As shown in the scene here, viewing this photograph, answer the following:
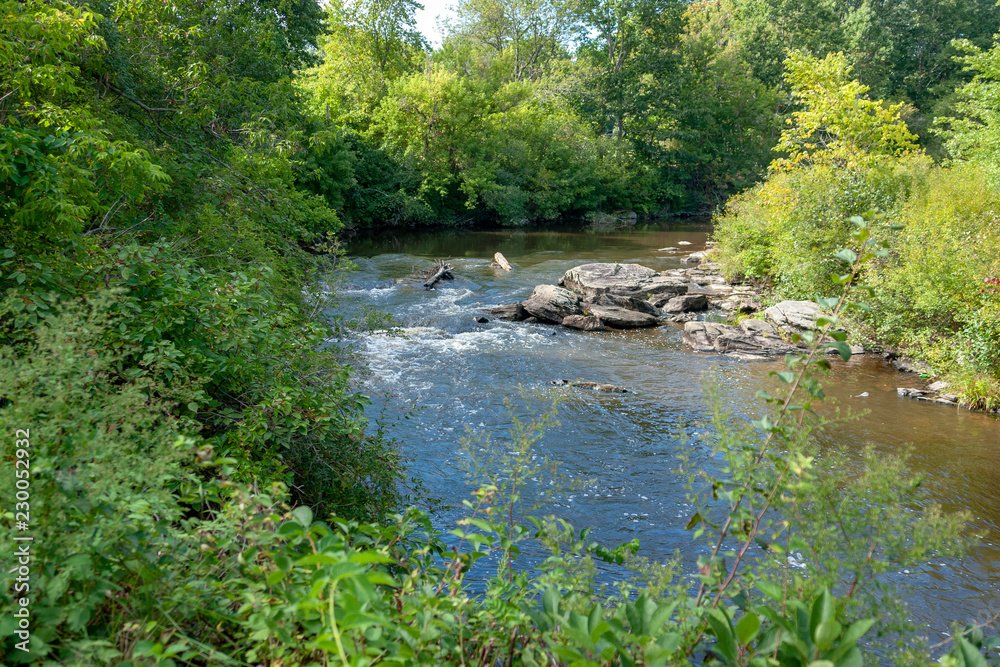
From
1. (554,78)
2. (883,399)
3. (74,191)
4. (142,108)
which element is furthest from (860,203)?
(554,78)

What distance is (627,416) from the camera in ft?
30.7

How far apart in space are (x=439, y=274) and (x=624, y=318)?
20.9ft

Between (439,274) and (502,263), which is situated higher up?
(439,274)

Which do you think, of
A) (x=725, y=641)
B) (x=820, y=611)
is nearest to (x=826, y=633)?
(x=820, y=611)

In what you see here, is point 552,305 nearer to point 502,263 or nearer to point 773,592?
point 502,263

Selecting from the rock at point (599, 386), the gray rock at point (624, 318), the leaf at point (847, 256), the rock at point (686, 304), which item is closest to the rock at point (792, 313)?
the rock at point (686, 304)

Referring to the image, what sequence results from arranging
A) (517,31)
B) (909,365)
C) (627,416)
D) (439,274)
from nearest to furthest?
(627,416) → (909,365) → (439,274) → (517,31)

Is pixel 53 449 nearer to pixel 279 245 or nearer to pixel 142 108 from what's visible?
pixel 279 245

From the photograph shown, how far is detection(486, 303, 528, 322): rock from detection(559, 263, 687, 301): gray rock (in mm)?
Answer: 2066

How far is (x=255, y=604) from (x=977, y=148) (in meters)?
21.9

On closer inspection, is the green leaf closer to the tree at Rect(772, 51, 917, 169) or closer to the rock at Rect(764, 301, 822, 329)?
the rock at Rect(764, 301, 822, 329)

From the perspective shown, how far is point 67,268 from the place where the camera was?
12.5ft

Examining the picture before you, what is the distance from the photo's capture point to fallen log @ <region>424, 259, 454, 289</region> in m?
18.1

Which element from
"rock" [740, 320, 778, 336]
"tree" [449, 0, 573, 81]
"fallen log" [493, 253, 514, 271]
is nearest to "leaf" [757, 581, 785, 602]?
"rock" [740, 320, 778, 336]
